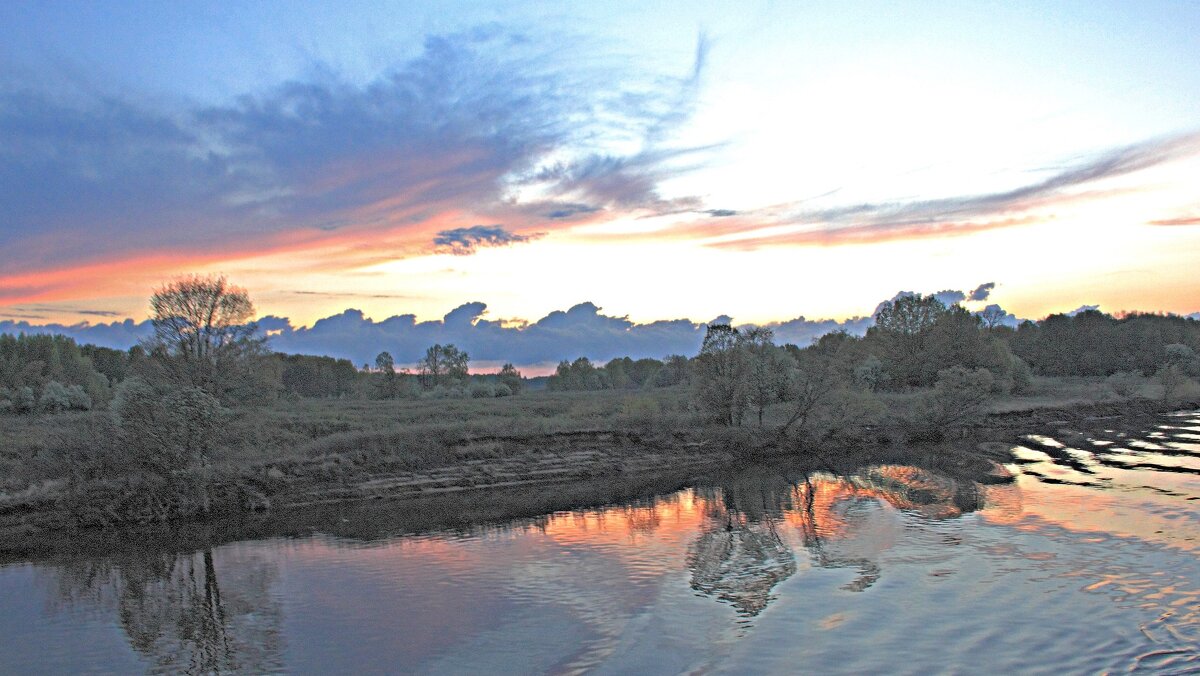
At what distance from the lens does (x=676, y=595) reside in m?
15.5

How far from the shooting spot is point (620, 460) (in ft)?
131

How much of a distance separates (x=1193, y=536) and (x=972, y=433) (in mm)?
33071

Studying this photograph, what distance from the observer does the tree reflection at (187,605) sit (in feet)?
42.7

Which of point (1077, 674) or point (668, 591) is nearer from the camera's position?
point (1077, 674)

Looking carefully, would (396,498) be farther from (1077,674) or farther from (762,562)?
(1077,674)

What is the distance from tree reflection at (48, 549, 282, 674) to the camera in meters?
13.0

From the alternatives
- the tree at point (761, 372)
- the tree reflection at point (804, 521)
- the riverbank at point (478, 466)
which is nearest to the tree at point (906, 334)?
the riverbank at point (478, 466)

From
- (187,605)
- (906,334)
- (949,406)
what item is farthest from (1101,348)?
(187,605)

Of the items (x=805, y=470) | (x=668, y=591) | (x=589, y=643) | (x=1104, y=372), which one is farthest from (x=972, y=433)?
(x=1104, y=372)

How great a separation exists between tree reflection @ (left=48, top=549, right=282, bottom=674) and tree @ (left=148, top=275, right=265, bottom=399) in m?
16.1

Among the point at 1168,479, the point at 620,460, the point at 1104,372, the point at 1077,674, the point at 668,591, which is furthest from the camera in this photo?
the point at 1104,372

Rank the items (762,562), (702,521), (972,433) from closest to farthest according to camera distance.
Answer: (762,562)
(702,521)
(972,433)

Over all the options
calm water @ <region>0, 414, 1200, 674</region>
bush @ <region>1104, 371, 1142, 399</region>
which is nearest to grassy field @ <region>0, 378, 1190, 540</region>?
calm water @ <region>0, 414, 1200, 674</region>

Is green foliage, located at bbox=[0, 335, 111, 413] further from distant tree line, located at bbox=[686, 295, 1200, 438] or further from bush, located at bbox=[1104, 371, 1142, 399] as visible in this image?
bush, located at bbox=[1104, 371, 1142, 399]
